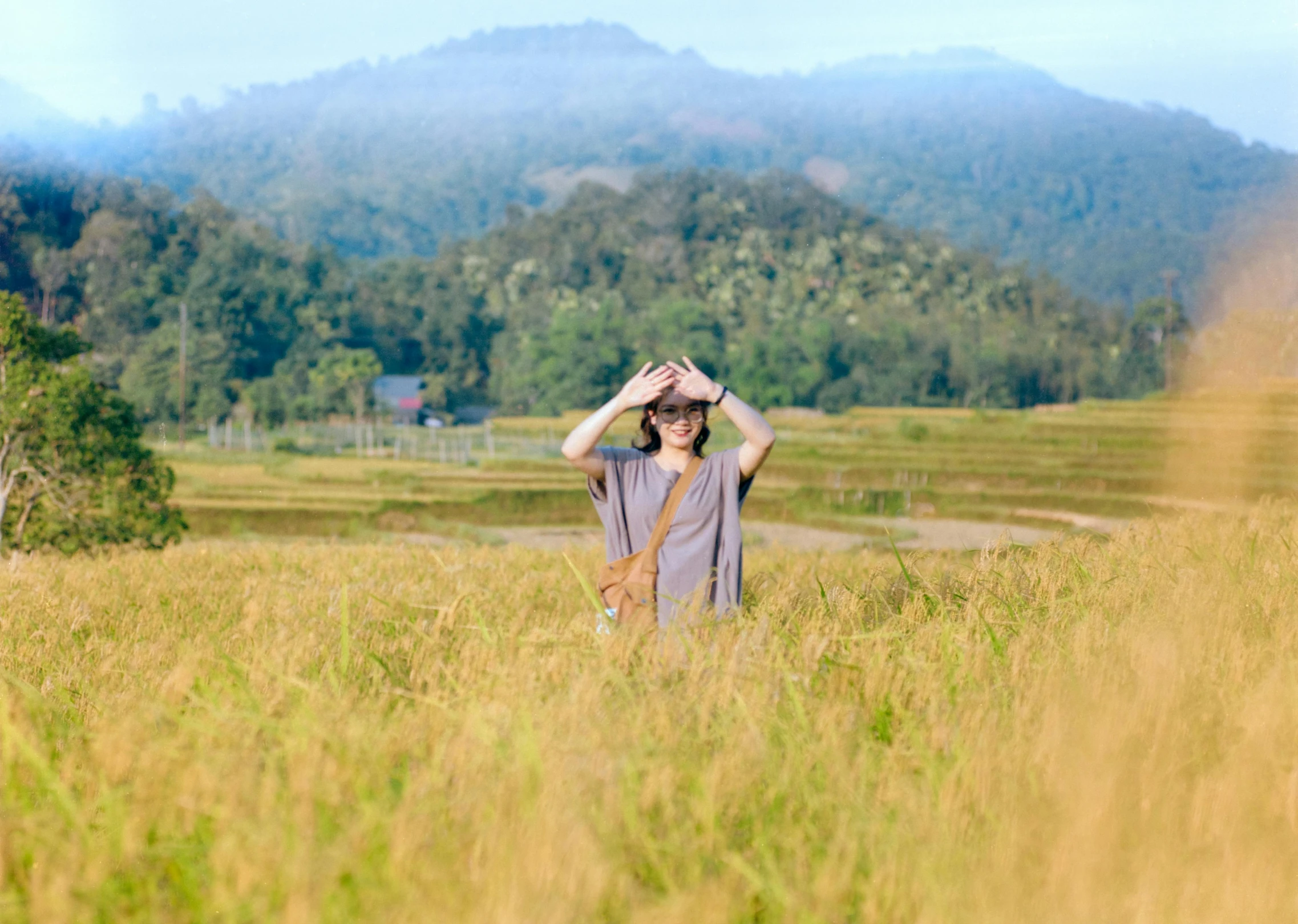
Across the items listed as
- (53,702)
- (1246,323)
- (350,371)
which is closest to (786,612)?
(53,702)

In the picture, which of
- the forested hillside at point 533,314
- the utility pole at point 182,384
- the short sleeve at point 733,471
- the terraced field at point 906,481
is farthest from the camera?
the forested hillside at point 533,314

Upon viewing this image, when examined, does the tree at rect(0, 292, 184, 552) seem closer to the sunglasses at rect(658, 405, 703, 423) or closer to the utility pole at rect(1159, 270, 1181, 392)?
the sunglasses at rect(658, 405, 703, 423)

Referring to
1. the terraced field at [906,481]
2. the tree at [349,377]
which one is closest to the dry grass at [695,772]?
the terraced field at [906,481]

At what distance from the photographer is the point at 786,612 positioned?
13.7ft

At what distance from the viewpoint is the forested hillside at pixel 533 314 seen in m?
86.1

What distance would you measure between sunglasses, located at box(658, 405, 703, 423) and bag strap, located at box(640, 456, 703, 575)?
0.55ft

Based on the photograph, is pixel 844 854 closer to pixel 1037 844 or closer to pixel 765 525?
pixel 1037 844

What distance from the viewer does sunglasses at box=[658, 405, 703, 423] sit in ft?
13.8

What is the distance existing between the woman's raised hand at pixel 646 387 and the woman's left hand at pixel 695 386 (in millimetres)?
19

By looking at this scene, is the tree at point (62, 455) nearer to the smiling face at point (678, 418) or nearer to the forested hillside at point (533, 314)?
the smiling face at point (678, 418)

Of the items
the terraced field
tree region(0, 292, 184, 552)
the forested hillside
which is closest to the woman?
tree region(0, 292, 184, 552)

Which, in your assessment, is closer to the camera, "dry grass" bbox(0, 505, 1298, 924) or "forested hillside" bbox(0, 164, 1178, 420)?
"dry grass" bbox(0, 505, 1298, 924)

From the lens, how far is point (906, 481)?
3606cm

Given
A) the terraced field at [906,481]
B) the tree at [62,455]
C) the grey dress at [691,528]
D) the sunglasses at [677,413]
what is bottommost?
the terraced field at [906,481]
